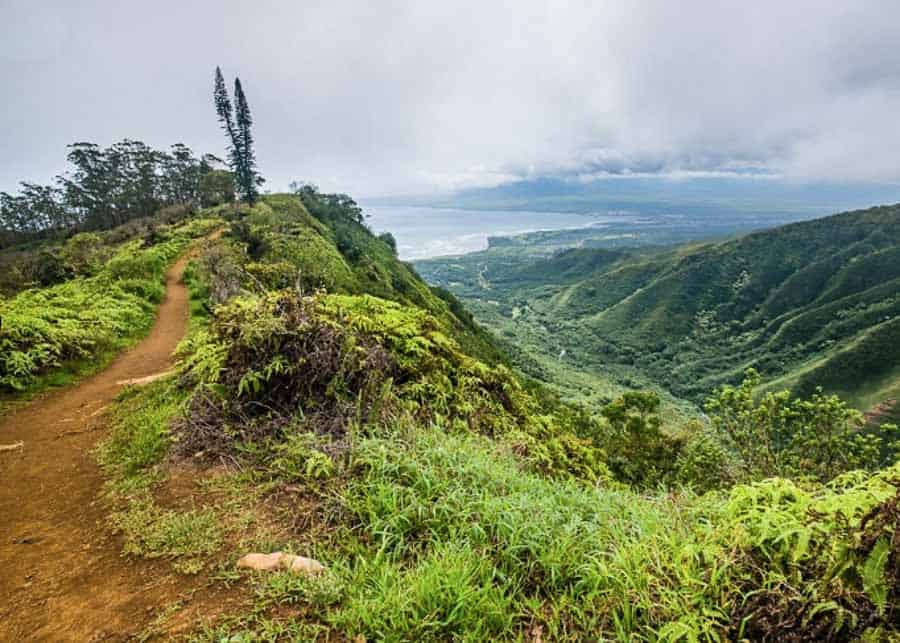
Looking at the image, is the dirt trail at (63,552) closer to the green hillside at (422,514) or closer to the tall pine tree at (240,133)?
the green hillside at (422,514)

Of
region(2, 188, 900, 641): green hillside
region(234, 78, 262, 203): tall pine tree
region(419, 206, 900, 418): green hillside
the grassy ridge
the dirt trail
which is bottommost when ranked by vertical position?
region(419, 206, 900, 418): green hillside

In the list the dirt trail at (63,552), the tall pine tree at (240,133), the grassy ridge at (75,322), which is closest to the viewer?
the dirt trail at (63,552)

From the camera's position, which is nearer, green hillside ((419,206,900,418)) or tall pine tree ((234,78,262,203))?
tall pine tree ((234,78,262,203))

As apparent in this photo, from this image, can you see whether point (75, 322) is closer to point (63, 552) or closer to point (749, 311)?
point (63, 552)

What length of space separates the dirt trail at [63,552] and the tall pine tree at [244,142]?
143ft

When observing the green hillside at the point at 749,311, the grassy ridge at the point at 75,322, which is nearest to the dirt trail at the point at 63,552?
the grassy ridge at the point at 75,322

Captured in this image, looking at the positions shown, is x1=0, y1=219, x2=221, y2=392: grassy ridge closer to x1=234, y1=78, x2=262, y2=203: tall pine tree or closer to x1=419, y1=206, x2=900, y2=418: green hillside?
x1=234, y1=78, x2=262, y2=203: tall pine tree

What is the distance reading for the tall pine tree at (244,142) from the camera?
→ 139 feet

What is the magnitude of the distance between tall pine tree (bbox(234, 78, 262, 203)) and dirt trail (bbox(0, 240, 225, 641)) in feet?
143

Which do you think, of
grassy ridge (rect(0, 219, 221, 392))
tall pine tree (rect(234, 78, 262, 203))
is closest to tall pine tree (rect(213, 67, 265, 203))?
tall pine tree (rect(234, 78, 262, 203))

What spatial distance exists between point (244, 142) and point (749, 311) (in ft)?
428

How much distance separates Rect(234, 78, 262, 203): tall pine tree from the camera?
42500mm

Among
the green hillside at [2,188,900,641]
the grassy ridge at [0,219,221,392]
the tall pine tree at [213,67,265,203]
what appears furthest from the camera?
the tall pine tree at [213,67,265,203]

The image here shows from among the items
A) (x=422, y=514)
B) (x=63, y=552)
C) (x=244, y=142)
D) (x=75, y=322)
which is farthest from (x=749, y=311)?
(x=63, y=552)
